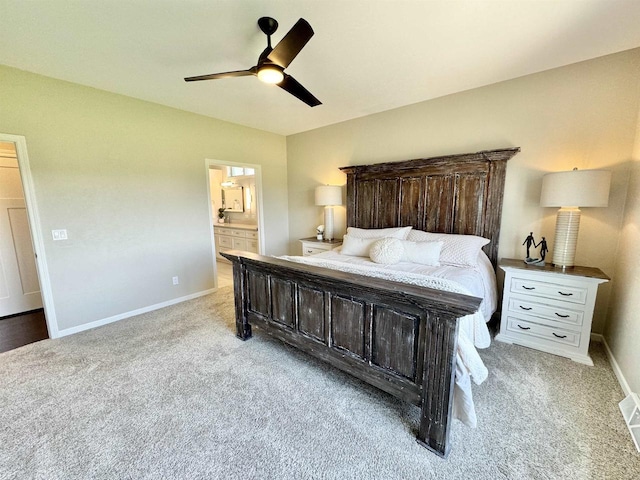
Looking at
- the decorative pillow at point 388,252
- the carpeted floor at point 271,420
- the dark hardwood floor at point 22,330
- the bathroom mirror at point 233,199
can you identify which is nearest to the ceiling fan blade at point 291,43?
the decorative pillow at point 388,252

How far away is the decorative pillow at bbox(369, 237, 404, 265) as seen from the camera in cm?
284

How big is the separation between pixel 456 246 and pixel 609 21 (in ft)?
6.67

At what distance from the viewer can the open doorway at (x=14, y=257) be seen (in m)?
3.32

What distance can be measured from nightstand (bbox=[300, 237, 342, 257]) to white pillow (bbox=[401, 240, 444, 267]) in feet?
4.72

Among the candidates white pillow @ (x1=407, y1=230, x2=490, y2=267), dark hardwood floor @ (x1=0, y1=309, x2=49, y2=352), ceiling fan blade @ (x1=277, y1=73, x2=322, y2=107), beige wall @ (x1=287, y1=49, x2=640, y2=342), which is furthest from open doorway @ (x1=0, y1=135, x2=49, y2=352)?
beige wall @ (x1=287, y1=49, x2=640, y2=342)

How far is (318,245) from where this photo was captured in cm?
427

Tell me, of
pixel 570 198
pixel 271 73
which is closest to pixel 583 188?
pixel 570 198

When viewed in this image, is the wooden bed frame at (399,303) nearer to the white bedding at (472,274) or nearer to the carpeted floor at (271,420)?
the carpeted floor at (271,420)

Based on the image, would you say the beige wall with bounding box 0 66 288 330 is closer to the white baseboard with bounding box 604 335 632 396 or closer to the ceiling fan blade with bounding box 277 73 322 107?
the ceiling fan blade with bounding box 277 73 322 107

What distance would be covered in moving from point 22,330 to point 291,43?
168 inches

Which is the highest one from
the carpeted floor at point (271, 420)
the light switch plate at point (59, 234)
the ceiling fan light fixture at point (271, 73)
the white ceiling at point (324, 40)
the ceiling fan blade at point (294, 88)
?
the white ceiling at point (324, 40)

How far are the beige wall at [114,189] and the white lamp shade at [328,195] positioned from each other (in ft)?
5.02

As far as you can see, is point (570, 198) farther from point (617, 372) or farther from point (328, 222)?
point (328, 222)

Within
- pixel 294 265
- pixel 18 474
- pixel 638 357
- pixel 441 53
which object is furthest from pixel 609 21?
pixel 18 474
